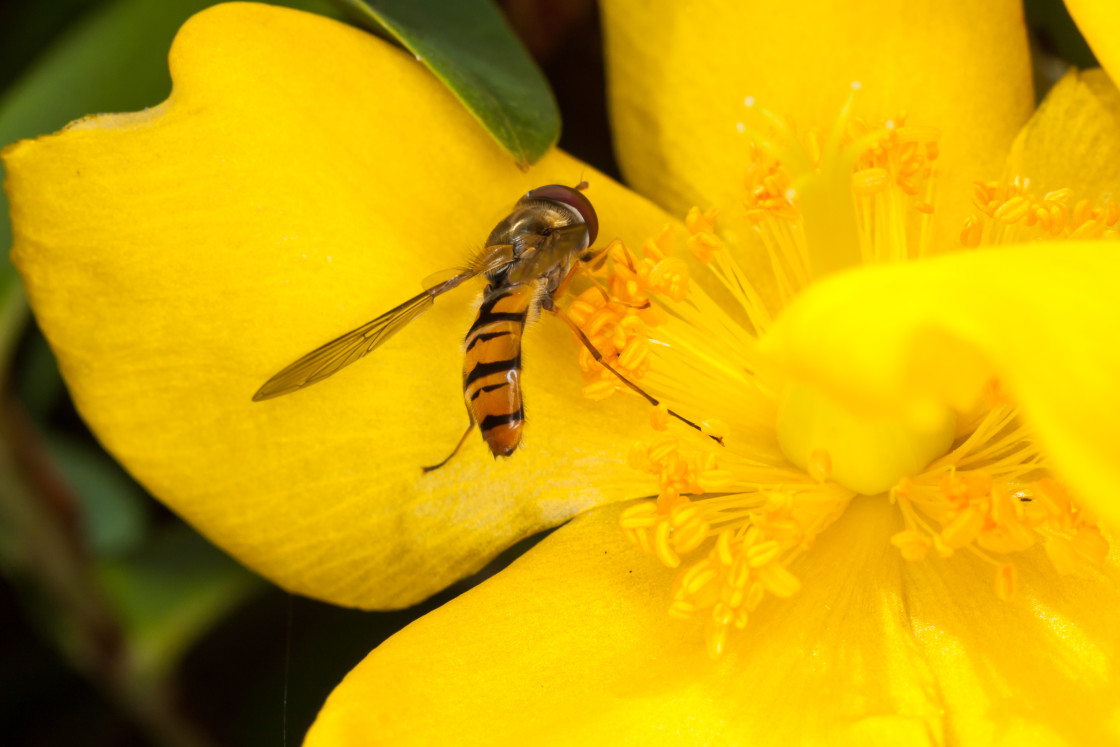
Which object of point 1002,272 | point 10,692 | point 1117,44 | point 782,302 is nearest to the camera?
point 1002,272

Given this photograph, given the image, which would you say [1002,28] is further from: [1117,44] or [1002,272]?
[1002,272]

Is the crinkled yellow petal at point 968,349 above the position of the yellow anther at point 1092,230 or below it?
above

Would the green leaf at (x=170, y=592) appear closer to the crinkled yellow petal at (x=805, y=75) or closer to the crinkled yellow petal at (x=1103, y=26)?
the crinkled yellow petal at (x=805, y=75)

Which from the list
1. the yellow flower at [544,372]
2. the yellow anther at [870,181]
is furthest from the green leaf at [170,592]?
the yellow anther at [870,181]

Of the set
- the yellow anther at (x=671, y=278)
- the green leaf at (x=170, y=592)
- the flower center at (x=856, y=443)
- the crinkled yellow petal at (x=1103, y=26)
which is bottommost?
the green leaf at (x=170, y=592)

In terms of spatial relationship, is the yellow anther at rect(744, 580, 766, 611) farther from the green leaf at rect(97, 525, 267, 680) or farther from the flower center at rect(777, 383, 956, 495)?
the green leaf at rect(97, 525, 267, 680)

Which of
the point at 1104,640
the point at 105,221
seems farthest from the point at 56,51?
the point at 1104,640

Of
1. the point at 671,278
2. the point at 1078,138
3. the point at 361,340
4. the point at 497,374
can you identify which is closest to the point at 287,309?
the point at 361,340
